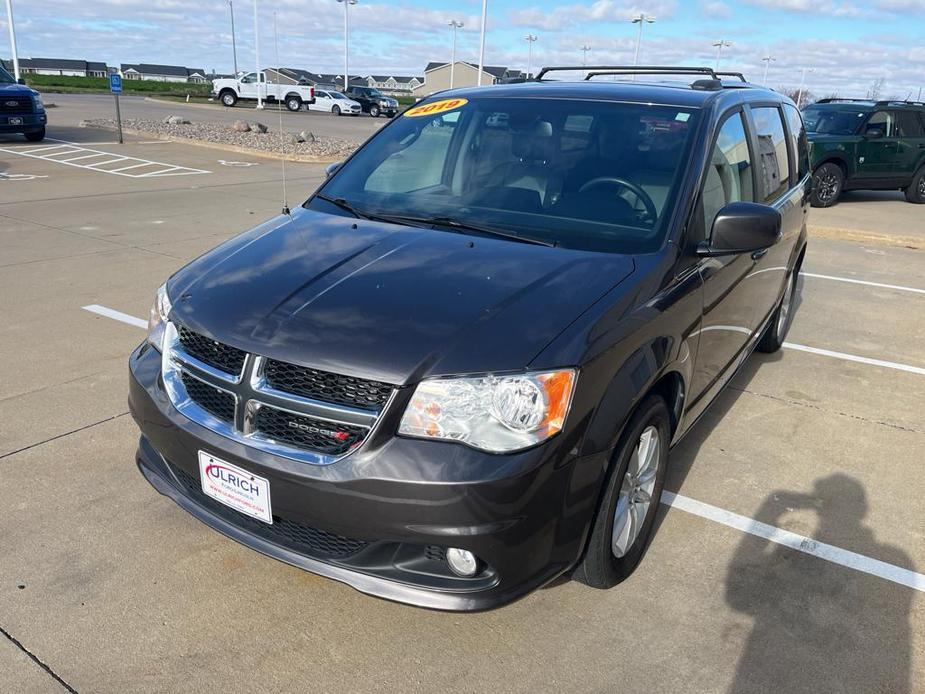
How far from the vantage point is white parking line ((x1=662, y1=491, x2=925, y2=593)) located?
119 inches

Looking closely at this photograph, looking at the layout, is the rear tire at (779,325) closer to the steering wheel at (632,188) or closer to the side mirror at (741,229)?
the side mirror at (741,229)

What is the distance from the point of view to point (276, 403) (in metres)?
2.28

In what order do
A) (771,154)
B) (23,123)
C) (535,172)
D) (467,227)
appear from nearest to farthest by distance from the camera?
(467,227) < (535,172) < (771,154) < (23,123)

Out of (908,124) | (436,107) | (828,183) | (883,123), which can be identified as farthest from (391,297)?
(908,124)

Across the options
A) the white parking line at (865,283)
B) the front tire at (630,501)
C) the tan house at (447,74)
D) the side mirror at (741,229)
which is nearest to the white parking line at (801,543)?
the front tire at (630,501)

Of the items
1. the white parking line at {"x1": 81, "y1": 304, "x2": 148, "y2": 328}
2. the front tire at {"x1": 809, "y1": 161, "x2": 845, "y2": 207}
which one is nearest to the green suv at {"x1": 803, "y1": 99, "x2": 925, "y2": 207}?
the front tire at {"x1": 809, "y1": 161, "x2": 845, "y2": 207}

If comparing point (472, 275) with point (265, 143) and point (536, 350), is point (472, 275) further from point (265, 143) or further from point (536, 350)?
point (265, 143)

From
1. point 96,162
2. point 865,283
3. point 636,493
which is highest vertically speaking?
point 636,493

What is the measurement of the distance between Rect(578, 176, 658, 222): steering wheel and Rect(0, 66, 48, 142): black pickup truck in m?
17.5

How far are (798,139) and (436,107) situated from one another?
2.98 m

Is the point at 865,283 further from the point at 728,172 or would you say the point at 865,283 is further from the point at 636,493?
the point at 636,493

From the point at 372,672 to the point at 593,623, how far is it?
0.80 meters

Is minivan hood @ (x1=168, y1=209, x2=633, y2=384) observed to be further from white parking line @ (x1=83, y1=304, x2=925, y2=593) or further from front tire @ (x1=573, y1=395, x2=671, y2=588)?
white parking line @ (x1=83, y1=304, x2=925, y2=593)

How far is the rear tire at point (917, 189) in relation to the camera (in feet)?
46.4
